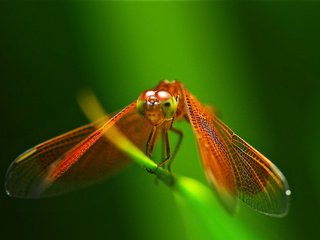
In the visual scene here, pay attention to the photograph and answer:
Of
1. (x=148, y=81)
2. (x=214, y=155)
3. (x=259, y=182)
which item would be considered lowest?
(x=259, y=182)

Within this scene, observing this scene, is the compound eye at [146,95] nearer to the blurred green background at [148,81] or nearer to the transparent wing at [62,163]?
the transparent wing at [62,163]

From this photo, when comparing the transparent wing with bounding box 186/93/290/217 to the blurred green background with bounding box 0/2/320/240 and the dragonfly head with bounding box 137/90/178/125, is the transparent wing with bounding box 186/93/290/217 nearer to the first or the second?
the dragonfly head with bounding box 137/90/178/125

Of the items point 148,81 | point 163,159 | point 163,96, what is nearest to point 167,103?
point 163,96

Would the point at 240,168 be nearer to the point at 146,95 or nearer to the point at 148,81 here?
the point at 146,95

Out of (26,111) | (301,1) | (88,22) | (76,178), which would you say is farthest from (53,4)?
(301,1)

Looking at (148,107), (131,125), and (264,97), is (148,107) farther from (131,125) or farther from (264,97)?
(264,97)

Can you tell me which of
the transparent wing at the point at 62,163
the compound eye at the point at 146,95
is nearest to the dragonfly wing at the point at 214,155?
the compound eye at the point at 146,95
